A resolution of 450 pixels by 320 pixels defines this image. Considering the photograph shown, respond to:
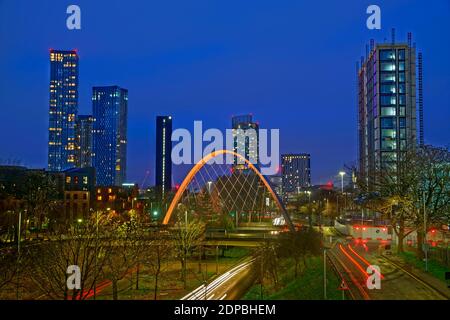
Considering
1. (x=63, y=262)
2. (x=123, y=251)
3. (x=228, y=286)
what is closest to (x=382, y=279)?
(x=228, y=286)

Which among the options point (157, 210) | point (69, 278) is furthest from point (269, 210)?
point (69, 278)

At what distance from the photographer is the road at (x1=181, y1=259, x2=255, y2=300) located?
2316cm

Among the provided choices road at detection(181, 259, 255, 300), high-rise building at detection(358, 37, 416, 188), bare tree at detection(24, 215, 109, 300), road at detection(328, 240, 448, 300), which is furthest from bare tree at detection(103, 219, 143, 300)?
high-rise building at detection(358, 37, 416, 188)

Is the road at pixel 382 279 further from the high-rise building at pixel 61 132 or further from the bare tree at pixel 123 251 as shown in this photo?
the high-rise building at pixel 61 132

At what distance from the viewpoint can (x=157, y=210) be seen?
260 feet

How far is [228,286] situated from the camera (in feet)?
85.4

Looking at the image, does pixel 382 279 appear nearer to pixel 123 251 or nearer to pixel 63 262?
pixel 123 251

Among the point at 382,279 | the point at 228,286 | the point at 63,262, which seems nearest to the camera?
the point at 63,262

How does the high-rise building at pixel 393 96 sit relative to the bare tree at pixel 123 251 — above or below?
above

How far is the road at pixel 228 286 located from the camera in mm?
23156

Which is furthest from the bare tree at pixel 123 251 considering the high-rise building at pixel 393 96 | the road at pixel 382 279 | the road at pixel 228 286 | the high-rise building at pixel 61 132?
the high-rise building at pixel 61 132

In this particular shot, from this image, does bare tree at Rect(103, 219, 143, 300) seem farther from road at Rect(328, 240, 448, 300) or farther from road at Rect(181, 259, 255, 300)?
road at Rect(328, 240, 448, 300)

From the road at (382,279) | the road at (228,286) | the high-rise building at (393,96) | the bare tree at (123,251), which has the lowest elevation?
the road at (228,286)
